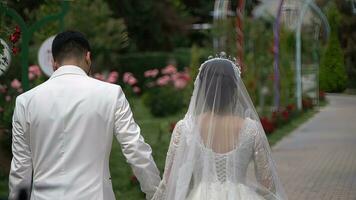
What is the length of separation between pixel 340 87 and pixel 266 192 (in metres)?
7.82

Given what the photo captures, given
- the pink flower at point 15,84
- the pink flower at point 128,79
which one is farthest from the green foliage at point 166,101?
the pink flower at point 15,84

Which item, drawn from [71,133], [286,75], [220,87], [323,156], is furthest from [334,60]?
[71,133]

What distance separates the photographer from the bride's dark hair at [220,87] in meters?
4.12

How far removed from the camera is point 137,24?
142 ft

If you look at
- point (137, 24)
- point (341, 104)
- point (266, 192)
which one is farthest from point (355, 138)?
point (137, 24)

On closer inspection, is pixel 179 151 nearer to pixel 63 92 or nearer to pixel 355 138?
pixel 63 92

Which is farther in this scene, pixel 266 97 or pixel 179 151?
pixel 266 97

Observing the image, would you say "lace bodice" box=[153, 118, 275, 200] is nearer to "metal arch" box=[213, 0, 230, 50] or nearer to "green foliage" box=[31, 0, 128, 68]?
"green foliage" box=[31, 0, 128, 68]

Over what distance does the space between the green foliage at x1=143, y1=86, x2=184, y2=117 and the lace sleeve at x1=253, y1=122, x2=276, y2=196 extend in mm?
21713

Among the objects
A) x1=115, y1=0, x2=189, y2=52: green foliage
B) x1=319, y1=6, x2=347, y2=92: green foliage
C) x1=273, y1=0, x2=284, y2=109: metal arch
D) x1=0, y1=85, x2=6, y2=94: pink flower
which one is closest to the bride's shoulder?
x1=319, y1=6, x2=347, y2=92: green foliage

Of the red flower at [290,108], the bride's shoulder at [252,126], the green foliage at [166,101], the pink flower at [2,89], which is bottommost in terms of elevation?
the green foliage at [166,101]

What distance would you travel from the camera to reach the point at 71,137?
12.2 ft

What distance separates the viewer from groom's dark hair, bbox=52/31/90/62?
12.5ft

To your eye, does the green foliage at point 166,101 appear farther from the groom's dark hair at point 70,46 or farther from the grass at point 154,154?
the groom's dark hair at point 70,46
